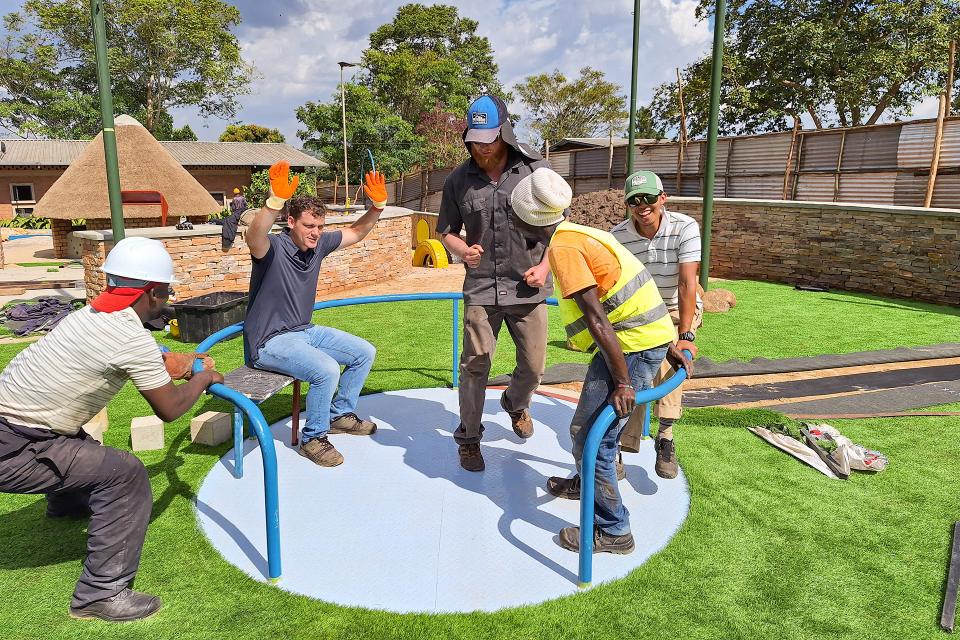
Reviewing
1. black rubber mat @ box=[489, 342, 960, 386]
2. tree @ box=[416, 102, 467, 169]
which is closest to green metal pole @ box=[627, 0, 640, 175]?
black rubber mat @ box=[489, 342, 960, 386]

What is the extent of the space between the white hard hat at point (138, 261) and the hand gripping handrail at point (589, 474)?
5.99 feet

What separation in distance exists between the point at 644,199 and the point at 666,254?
1.31 ft

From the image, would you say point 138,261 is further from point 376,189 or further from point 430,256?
point 430,256

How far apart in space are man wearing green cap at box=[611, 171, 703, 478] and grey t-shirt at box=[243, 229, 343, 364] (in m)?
2.02

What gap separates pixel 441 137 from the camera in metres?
35.9

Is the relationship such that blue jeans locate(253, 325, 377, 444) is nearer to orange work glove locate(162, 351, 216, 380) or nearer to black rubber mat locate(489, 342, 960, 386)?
orange work glove locate(162, 351, 216, 380)

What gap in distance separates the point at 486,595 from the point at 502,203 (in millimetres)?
2117

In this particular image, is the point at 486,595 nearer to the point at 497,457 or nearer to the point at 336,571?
the point at 336,571

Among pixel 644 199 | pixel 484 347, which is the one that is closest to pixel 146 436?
pixel 484 347

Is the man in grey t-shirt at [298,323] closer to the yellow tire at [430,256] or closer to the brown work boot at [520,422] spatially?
the brown work boot at [520,422]

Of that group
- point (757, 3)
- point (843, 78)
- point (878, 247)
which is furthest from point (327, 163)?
point (878, 247)

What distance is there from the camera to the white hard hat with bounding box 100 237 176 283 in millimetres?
2643

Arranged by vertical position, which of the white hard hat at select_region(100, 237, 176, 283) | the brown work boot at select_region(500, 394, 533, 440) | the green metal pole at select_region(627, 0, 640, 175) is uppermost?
the green metal pole at select_region(627, 0, 640, 175)

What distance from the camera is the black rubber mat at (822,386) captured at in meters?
5.97
